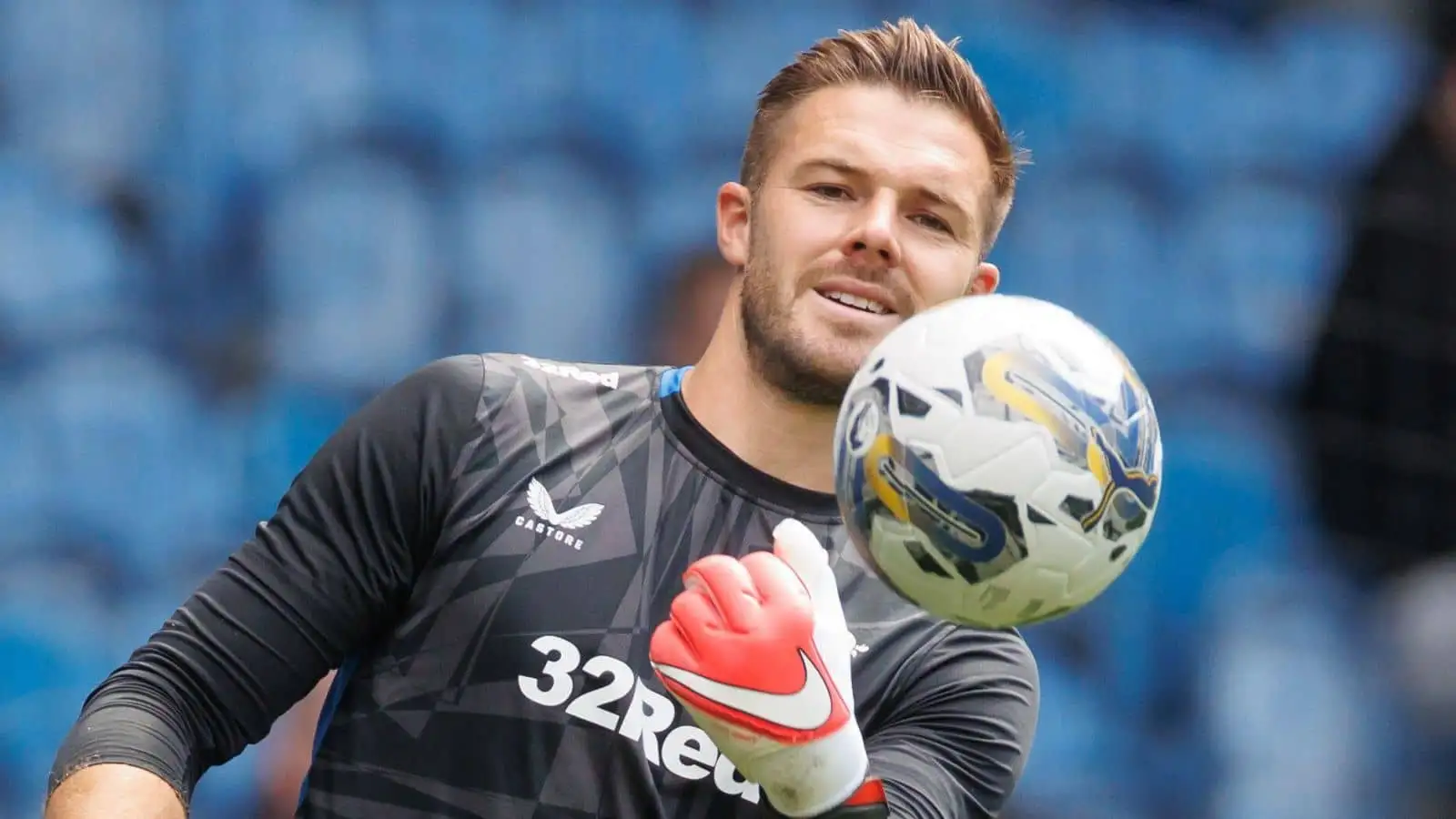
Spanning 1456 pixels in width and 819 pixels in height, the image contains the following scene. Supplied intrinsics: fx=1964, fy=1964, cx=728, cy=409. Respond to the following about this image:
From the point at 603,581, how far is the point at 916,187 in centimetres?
80

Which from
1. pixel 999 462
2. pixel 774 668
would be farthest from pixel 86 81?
pixel 999 462

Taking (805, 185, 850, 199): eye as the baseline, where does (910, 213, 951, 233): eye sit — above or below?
below

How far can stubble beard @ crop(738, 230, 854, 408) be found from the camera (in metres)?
3.08

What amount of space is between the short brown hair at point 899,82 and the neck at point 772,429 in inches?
15.7

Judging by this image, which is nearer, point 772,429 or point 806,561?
point 806,561

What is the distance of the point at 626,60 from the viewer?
18.6ft

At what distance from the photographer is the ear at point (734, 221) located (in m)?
3.39

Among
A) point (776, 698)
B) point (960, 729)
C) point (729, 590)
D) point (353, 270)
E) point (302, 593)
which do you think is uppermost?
point (729, 590)

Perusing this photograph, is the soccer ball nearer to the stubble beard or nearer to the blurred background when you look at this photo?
the stubble beard

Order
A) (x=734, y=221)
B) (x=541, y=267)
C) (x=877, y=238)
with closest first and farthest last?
(x=877, y=238) < (x=734, y=221) < (x=541, y=267)

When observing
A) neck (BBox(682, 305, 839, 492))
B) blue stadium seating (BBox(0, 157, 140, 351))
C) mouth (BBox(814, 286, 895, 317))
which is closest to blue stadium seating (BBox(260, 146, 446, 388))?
blue stadium seating (BBox(0, 157, 140, 351))

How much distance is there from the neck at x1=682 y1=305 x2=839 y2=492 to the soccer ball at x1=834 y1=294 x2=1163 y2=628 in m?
0.51

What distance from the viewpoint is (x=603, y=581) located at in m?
2.98

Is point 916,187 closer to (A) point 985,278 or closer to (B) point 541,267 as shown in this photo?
(A) point 985,278
